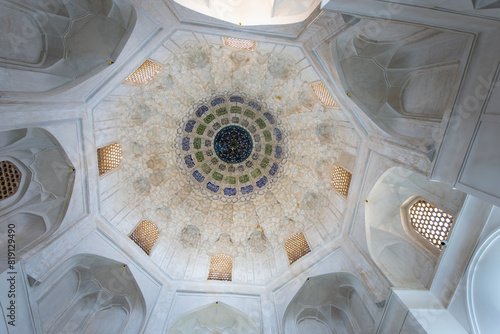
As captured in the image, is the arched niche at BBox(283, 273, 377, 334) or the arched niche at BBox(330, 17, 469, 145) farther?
the arched niche at BBox(283, 273, 377, 334)

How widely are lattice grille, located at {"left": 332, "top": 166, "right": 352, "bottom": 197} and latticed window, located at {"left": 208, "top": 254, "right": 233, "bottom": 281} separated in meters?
5.98

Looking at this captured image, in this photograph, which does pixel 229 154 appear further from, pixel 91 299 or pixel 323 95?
pixel 91 299

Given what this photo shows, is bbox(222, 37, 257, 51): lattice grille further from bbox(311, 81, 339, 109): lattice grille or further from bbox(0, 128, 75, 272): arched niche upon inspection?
bbox(0, 128, 75, 272): arched niche

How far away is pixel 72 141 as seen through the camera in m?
7.19

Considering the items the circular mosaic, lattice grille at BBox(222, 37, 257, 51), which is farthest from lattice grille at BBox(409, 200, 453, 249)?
lattice grille at BBox(222, 37, 257, 51)

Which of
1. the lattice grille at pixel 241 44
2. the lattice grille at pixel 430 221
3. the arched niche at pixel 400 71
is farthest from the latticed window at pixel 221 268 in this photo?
the lattice grille at pixel 241 44

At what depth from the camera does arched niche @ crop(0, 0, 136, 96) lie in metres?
5.71

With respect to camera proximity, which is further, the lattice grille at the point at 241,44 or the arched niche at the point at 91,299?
the lattice grille at the point at 241,44

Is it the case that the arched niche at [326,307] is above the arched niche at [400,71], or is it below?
below

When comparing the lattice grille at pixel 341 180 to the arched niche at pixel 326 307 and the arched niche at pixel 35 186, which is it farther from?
the arched niche at pixel 35 186

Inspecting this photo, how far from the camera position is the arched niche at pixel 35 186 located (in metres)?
6.70

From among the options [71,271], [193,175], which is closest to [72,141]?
[71,271]

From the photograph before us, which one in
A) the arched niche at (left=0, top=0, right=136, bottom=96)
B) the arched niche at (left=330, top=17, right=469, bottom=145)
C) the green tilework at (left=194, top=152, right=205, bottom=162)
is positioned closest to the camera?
the arched niche at (left=330, top=17, right=469, bottom=145)

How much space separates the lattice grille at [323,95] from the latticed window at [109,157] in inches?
327
